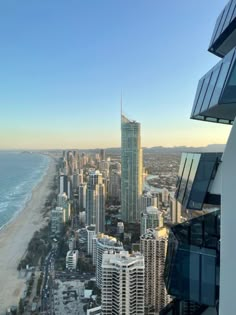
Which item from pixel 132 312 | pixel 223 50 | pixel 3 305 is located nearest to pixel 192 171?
pixel 223 50

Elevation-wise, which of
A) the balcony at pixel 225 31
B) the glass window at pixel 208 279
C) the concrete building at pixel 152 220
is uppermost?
the balcony at pixel 225 31

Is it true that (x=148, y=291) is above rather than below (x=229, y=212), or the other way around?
below

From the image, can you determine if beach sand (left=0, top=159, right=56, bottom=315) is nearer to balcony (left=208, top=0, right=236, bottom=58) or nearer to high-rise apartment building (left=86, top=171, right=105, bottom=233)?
high-rise apartment building (left=86, top=171, right=105, bottom=233)

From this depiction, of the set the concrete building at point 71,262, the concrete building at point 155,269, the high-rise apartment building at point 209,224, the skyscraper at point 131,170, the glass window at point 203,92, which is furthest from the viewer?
the skyscraper at point 131,170

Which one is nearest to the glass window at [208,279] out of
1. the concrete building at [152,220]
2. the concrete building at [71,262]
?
the concrete building at [71,262]

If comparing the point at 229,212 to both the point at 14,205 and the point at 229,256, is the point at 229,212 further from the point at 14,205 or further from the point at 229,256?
the point at 14,205

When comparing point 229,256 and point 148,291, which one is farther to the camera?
point 148,291

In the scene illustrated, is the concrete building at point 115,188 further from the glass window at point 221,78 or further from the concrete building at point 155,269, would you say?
the glass window at point 221,78
